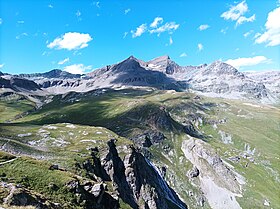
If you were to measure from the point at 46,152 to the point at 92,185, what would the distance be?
1872 inches

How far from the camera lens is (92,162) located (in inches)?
4373

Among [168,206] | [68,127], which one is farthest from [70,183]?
[168,206]

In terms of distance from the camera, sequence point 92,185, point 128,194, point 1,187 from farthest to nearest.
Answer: point 128,194
point 92,185
point 1,187

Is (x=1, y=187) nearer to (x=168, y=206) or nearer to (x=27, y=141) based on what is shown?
(x=27, y=141)

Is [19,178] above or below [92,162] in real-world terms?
above

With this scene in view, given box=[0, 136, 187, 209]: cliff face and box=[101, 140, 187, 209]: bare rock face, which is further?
box=[101, 140, 187, 209]: bare rock face

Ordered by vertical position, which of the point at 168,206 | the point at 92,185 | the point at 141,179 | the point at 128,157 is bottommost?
the point at 168,206

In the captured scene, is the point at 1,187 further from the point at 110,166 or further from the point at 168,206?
the point at 168,206

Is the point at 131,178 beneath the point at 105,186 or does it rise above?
beneath

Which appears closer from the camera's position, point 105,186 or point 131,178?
point 105,186

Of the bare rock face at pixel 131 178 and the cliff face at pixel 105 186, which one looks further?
the bare rock face at pixel 131 178

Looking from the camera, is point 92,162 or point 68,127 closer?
point 92,162

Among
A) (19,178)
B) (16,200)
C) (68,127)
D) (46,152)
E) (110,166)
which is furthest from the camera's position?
(68,127)

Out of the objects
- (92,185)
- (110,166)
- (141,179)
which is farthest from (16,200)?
(141,179)
